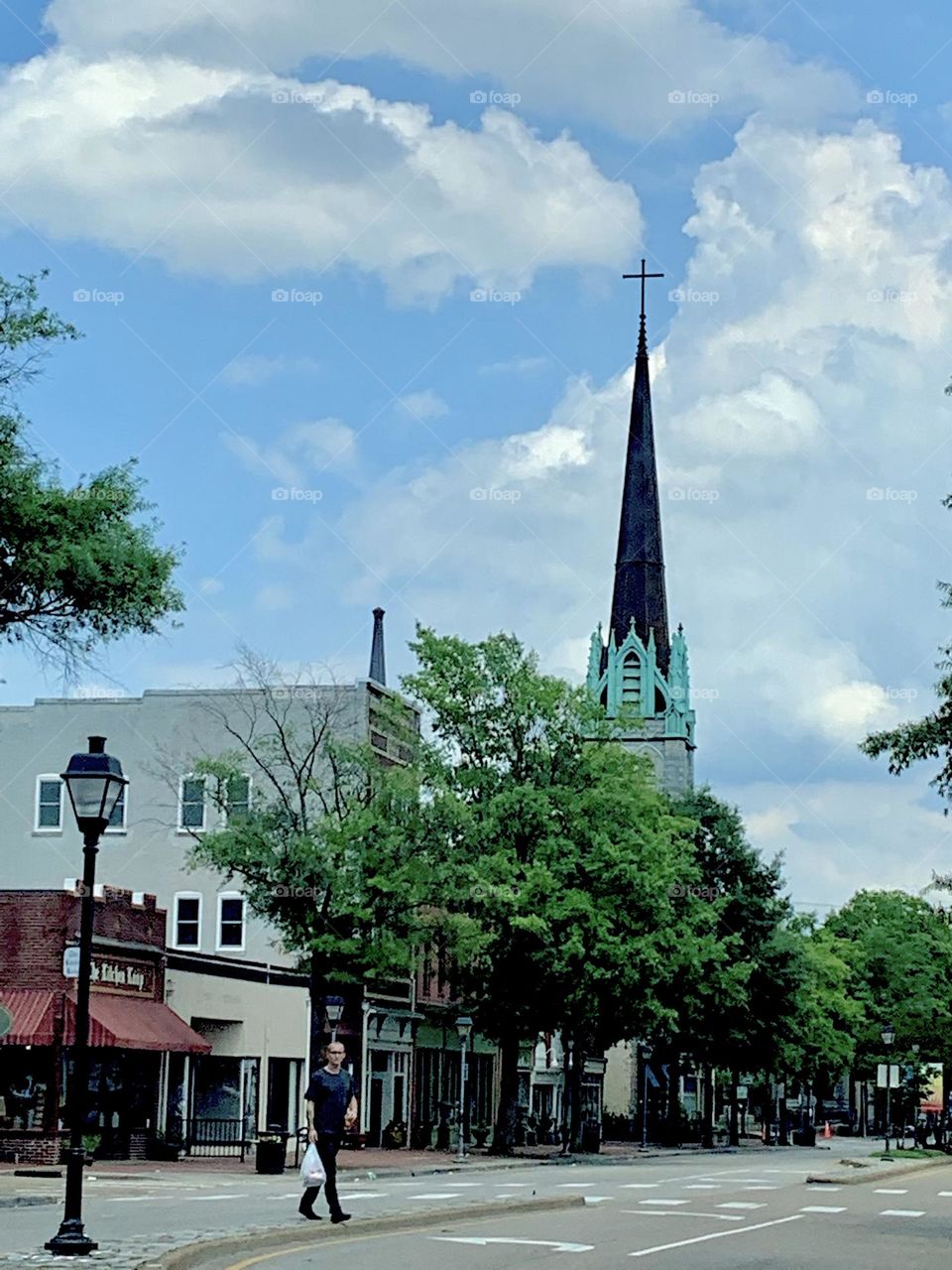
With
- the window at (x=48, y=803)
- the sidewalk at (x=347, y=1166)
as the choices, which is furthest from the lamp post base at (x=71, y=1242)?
the window at (x=48, y=803)

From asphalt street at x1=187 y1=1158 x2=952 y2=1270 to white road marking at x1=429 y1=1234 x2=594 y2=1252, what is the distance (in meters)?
0.01

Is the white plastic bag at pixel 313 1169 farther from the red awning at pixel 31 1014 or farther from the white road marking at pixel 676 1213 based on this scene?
the red awning at pixel 31 1014

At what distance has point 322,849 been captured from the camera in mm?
49250

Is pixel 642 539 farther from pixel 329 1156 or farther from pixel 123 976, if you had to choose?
pixel 329 1156

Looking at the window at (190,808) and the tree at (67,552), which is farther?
the window at (190,808)

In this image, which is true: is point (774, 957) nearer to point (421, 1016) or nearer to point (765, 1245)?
point (421, 1016)

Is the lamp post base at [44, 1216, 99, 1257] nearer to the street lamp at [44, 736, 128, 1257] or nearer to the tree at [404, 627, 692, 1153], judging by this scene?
the street lamp at [44, 736, 128, 1257]

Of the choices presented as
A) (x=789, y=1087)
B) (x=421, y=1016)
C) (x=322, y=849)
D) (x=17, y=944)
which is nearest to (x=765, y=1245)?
(x=17, y=944)

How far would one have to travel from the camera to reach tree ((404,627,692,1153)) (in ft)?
179

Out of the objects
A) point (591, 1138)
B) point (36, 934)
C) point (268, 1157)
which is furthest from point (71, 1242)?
point (591, 1138)

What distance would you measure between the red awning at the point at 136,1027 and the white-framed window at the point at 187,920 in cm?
1404

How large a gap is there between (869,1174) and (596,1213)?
18571 mm

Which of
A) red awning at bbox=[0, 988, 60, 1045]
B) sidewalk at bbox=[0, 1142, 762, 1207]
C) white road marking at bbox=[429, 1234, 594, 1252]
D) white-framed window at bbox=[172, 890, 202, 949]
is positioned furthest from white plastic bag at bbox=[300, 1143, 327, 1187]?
white-framed window at bbox=[172, 890, 202, 949]

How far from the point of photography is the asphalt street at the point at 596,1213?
19.8 m
